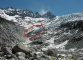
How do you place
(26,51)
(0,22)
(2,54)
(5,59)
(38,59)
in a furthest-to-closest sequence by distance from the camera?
1. (0,22)
2. (26,51)
3. (2,54)
4. (38,59)
5. (5,59)

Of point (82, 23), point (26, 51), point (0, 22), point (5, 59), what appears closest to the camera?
point (5, 59)

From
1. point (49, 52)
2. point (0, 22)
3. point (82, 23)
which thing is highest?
point (82, 23)

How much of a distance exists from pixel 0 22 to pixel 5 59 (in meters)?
78.4

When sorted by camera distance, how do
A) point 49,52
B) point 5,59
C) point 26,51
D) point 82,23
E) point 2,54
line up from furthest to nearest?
point 82,23 < point 49,52 < point 26,51 < point 2,54 < point 5,59

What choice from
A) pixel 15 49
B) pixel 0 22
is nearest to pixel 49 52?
pixel 15 49

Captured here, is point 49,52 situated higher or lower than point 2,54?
higher

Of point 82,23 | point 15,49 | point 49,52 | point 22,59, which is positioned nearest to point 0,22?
point 49,52

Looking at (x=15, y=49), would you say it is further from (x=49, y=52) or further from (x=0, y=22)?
(x=0, y=22)

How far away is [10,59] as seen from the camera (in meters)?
20.8

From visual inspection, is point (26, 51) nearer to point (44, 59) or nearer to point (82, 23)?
point (44, 59)

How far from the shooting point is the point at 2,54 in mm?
24500

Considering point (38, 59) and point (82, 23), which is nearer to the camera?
point (38, 59)

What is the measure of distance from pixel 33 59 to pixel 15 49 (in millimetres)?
5450

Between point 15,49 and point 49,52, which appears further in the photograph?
point 49,52
